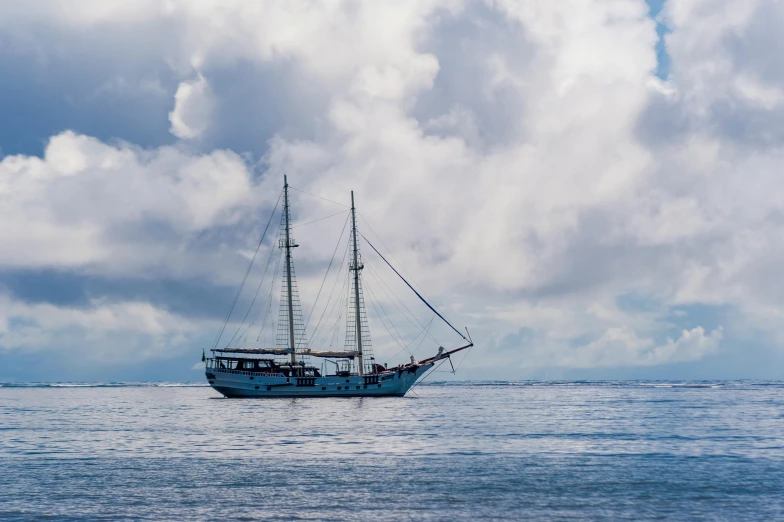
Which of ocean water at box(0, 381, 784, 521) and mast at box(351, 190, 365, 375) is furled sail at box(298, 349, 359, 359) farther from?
ocean water at box(0, 381, 784, 521)

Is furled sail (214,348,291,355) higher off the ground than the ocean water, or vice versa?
furled sail (214,348,291,355)

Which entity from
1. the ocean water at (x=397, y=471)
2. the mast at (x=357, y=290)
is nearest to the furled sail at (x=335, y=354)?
the mast at (x=357, y=290)

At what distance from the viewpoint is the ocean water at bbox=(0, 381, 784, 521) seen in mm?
34406

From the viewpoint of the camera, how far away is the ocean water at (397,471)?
3441 centimetres

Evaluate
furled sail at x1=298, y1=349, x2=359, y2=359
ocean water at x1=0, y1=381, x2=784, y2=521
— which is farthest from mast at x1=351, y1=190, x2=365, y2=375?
ocean water at x1=0, y1=381, x2=784, y2=521

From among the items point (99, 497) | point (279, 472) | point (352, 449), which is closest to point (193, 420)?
point (352, 449)

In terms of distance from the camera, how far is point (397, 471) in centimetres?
4491

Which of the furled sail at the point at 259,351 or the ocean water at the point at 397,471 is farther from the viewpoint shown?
the furled sail at the point at 259,351

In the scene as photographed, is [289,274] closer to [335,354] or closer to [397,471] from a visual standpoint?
[335,354]

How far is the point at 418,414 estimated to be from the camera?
93500mm

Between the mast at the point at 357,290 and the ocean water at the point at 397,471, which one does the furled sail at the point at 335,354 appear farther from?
the ocean water at the point at 397,471

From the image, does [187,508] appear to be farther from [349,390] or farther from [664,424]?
[349,390]

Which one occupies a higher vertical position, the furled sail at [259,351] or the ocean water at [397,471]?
the furled sail at [259,351]

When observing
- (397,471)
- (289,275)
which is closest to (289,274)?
(289,275)
